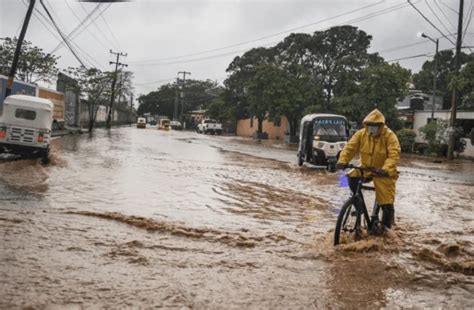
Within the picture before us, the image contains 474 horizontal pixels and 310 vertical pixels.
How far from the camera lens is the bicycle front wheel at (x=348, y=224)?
6695 mm

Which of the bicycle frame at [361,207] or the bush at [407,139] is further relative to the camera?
the bush at [407,139]

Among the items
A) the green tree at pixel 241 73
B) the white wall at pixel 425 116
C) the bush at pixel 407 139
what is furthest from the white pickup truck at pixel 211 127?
the bush at pixel 407 139

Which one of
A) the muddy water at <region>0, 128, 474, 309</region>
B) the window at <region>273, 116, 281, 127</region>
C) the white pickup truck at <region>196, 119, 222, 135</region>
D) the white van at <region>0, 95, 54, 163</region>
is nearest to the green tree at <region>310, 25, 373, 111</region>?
the window at <region>273, 116, 281, 127</region>

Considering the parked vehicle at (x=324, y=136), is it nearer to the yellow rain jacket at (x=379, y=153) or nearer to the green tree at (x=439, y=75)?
the yellow rain jacket at (x=379, y=153)

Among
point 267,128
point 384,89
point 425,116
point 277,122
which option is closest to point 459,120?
point 425,116

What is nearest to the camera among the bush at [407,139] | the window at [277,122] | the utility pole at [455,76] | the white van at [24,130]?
the white van at [24,130]

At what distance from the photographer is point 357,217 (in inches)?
271

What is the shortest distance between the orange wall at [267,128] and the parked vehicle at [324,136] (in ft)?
127

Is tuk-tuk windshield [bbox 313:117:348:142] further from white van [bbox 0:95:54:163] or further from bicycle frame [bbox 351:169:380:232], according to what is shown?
bicycle frame [bbox 351:169:380:232]

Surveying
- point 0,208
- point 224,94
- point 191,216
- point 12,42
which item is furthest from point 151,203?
point 224,94

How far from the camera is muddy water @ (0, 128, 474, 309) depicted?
16.1ft

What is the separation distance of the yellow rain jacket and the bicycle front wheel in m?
0.46

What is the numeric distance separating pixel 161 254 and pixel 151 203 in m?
3.83

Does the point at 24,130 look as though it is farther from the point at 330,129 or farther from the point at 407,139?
the point at 407,139
